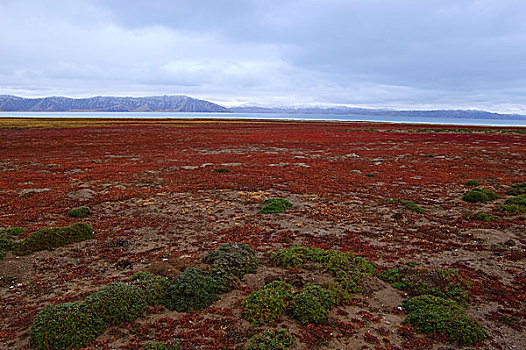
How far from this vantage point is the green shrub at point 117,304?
21.8 feet

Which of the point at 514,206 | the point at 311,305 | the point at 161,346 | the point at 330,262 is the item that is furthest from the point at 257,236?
the point at 514,206

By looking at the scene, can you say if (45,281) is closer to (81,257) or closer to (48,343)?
(81,257)

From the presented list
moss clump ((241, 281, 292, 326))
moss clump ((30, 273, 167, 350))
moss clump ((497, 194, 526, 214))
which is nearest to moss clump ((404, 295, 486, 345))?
moss clump ((241, 281, 292, 326))

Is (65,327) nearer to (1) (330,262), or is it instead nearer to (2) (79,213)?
(1) (330,262)

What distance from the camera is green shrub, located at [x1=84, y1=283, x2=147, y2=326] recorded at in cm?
664

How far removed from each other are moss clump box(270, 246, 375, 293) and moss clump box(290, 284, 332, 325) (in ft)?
3.22

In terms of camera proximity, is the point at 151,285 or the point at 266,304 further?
the point at 151,285

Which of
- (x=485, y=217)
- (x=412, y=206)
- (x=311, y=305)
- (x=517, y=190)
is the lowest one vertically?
(x=311, y=305)

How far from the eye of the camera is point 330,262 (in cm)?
937

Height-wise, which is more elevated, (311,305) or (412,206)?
(412,206)

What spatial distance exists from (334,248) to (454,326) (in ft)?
15.4

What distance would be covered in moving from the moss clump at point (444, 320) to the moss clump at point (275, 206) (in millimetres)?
8473

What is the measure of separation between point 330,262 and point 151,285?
5.28 meters

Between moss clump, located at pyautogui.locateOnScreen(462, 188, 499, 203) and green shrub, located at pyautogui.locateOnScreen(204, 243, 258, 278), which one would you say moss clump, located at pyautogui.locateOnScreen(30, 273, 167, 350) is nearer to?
green shrub, located at pyautogui.locateOnScreen(204, 243, 258, 278)
